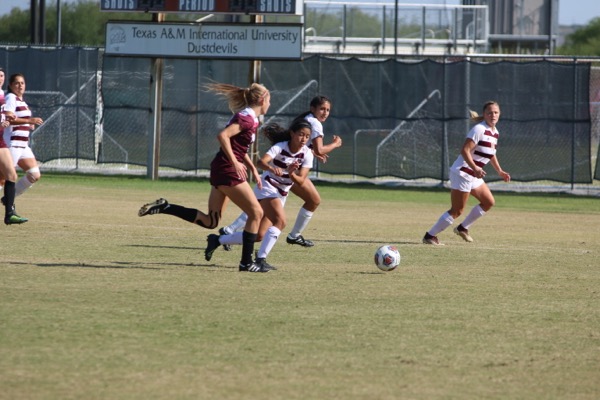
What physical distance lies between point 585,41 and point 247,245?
75.8 meters

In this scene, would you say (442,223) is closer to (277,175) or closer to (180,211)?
(277,175)

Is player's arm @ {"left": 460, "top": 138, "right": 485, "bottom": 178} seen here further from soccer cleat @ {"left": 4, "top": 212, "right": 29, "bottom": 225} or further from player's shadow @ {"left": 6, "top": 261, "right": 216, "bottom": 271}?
soccer cleat @ {"left": 4, "top": 212, "right": 29, "bottom": 225}

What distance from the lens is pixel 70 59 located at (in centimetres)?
2778

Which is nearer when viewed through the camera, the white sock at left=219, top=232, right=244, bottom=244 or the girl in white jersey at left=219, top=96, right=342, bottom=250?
the white sock at left=219, top=232, right=244, bottom=244

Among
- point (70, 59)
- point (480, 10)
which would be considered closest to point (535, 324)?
point (70, 59)

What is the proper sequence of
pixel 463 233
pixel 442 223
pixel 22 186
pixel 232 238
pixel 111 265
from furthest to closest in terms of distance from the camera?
pixel 22 186 < pixel 463 233 < pixel 442 223 < pixel 232 238 < pixel 111 265

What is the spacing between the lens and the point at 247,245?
10.9 m

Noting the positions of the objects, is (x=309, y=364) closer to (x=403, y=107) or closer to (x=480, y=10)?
(x=403, y=107)

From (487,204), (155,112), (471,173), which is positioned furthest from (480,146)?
(155,112)

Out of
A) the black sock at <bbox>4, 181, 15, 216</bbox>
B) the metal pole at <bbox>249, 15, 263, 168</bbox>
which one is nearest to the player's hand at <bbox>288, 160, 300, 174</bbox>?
the black sock at <bbox>4, 181, 15, 216</bbox>

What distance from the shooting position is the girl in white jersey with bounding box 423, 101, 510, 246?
14492mm

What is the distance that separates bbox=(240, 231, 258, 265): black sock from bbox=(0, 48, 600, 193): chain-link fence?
14722mm

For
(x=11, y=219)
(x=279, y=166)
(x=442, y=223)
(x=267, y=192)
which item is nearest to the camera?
(x=267, y=192)

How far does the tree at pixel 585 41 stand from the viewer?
236 ft
